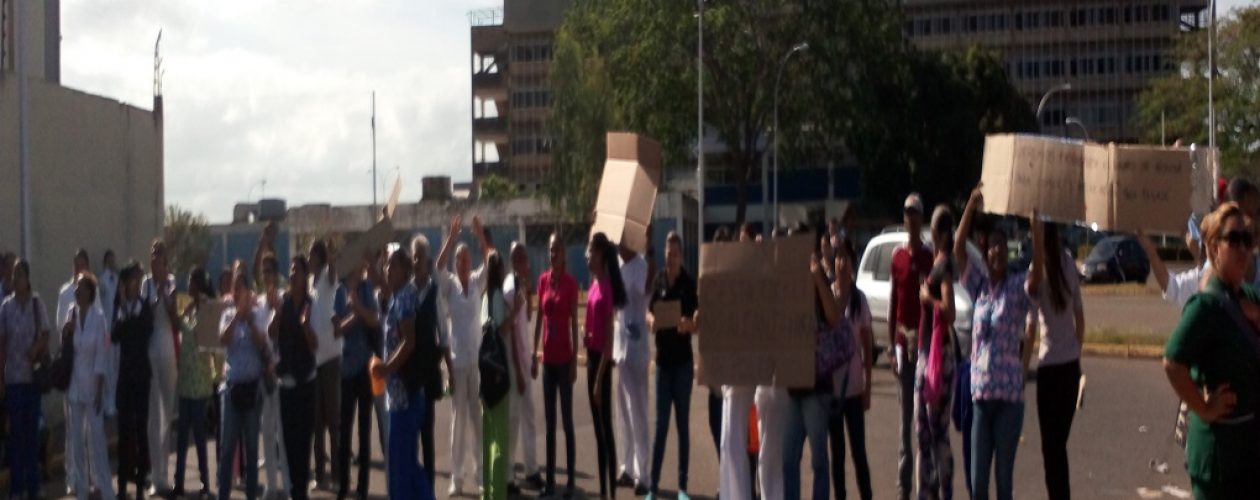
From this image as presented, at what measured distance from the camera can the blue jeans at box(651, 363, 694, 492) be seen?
11.1 metres

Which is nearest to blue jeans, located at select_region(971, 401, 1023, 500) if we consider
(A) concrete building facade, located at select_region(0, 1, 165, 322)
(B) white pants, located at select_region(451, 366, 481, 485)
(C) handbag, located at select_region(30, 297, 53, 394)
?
(B) white pants, located at select_region(451, 366, 481, 485)

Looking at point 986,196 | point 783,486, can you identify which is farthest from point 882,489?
point 986,196

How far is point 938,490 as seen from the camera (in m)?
10.1

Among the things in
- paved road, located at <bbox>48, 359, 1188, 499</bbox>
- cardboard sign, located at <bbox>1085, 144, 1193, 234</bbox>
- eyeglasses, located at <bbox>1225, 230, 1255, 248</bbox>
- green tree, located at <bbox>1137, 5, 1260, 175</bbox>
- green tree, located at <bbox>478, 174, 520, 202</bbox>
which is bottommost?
paved road, located at <bbox>48, 359, 1188, 499</bbox>

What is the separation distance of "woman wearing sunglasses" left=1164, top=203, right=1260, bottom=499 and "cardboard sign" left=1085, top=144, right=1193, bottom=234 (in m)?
1.98

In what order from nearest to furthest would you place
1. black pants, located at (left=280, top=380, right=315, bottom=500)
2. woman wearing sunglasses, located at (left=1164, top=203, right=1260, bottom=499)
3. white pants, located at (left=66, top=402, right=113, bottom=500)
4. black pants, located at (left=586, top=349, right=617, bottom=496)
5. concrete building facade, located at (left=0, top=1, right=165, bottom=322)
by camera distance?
woman wearing sunglasses, located at (left=1164, top=203, right=1260, bottom=499)
black pants, located at (left=280, top=380, right=315, bottom=500)
black pants, located at (left=586, top=349, right=617, bottom=496)
white pants, located at (left=66, top=402, right=113, bottom=500)
concrete building facade, located at (left=0, top=1, right=165, bottom=322)

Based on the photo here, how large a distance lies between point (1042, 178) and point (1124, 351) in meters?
15.5

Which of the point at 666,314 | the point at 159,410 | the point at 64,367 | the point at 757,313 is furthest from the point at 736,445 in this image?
the point at 64,367

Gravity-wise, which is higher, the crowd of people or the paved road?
the crowd of people

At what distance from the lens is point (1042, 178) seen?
8.83 meters

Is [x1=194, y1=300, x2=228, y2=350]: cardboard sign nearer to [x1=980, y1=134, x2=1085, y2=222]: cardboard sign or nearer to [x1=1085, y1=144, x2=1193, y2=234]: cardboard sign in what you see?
[x1=980, y1=134, x2=1085, y2=222]: cardboard sign

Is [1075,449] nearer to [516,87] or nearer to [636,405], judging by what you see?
[636,405]

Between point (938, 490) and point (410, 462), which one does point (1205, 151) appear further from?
point (410, 462)

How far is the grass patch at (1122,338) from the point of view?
78.5 ft
